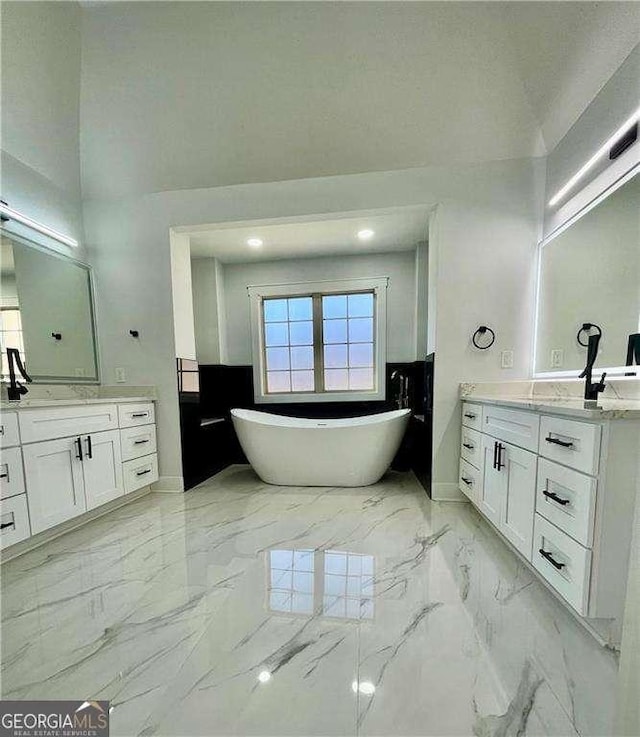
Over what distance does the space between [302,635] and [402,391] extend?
243cm

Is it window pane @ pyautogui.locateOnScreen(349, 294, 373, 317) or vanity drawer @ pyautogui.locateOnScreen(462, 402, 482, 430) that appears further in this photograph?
window pane @ pyautogui.locateOnScreen(349, 294, 373, 317)

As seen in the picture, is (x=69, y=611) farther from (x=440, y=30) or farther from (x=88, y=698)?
(x=440, y=30)

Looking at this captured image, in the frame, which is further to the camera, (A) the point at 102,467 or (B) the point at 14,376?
(A) the point at 102,467

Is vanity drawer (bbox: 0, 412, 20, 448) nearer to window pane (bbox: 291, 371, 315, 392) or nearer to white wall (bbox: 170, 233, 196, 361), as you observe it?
white wall (bbox: 170, 233, 196, 361)

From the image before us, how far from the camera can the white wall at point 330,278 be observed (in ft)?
10.8

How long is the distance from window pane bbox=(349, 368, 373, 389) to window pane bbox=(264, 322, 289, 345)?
2.97 feet

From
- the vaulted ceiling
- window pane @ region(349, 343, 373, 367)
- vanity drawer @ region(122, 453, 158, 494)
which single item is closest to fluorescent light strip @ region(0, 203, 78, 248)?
the vaulted ceiling

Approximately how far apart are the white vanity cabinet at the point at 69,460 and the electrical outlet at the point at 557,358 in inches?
119

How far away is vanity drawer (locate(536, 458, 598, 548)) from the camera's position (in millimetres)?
966

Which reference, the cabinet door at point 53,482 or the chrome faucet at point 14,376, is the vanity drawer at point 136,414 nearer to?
the cabinet door at point 53,482

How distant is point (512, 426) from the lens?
148cm

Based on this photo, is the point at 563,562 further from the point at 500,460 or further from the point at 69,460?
the point at 69,460

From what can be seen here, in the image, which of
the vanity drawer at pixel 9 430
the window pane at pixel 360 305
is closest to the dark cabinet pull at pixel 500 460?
the window pane at pixel 360 305

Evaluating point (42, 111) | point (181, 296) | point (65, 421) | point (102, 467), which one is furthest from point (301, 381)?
point (42, 111)
